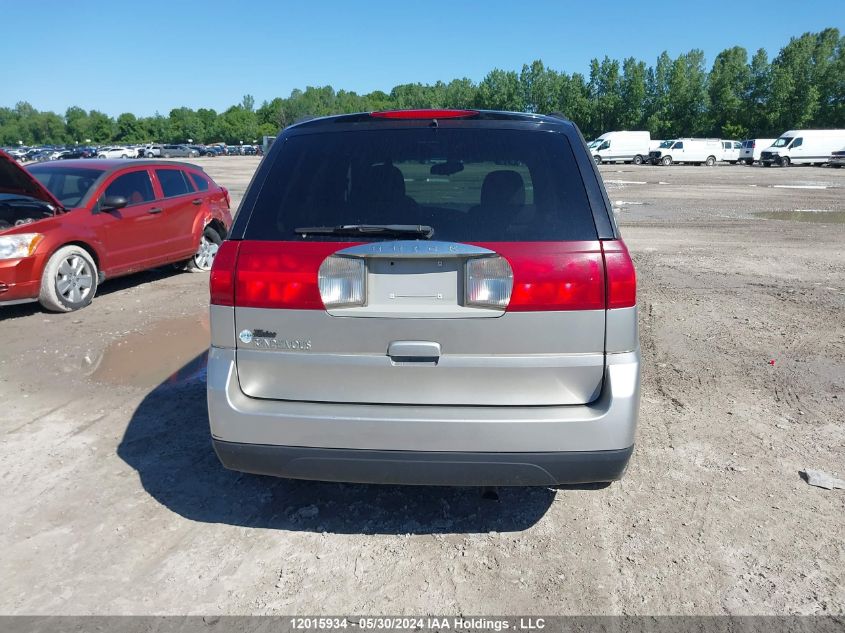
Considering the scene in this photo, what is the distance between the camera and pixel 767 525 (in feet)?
10.7

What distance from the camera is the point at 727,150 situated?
5450cm

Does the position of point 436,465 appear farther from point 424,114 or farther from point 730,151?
point 730,151

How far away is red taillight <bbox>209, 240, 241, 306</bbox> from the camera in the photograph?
282 centimetres

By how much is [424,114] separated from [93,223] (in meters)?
6.20

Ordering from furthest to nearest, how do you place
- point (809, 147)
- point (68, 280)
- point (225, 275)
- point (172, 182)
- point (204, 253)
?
1. point (809, 147)
2. point (204, 253)
3. point (172, 182)
4. point (68, 280)
5. point (225, 275)

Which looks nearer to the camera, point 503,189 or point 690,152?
point 503,189

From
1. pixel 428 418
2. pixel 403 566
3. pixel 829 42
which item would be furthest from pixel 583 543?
pixel 829 42

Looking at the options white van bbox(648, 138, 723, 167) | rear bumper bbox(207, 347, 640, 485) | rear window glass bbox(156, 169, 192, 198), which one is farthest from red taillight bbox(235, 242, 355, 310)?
white van bbox(648, 138, 723, 167)

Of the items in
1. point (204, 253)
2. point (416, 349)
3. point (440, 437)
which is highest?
point (416, 349)

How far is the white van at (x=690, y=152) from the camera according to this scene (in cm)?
5347

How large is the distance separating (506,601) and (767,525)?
4.72 feet

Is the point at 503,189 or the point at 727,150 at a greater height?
the point at 503,189

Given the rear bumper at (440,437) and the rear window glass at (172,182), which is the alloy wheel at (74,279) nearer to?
the rear window glass at (172,182)

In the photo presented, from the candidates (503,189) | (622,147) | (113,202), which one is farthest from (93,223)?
(622,147)
